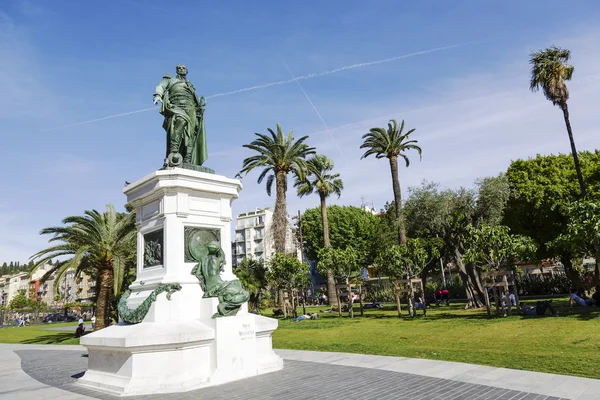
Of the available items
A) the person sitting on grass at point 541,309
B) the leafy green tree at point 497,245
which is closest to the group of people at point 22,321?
the leafy green tree at point 497,245

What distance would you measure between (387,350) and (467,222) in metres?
20.8

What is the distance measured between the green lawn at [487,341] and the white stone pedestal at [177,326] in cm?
484

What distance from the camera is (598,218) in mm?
18125

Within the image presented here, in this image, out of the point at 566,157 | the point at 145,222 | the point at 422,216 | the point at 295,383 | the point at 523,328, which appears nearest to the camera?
→ the point at 295,383

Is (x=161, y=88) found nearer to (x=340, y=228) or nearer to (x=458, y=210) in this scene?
(x=458, y=210)

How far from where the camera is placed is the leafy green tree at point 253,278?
37.0 metres

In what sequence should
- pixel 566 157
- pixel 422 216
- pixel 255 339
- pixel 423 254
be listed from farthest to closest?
pixel 566 157, pixel 422 216, pixel 423 254, pixel 255 339

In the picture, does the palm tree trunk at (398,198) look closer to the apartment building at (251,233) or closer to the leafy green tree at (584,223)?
Answer: the leafy green tree at (584,223)

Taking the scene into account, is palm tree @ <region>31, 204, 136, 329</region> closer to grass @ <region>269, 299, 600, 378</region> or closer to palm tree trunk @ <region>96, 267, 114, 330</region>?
palm tree trunk @ <region>96, 267, 114, 330</region>

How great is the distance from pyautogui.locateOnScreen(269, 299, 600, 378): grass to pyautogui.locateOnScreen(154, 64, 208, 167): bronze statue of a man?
23.7ft

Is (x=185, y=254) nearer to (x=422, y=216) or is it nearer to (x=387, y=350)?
(x=387, y=350)

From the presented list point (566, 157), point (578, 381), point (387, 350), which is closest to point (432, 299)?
point (566, 157)

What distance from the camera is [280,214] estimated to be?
37250 mm

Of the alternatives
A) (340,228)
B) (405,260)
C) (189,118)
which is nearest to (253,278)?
(405,260)
